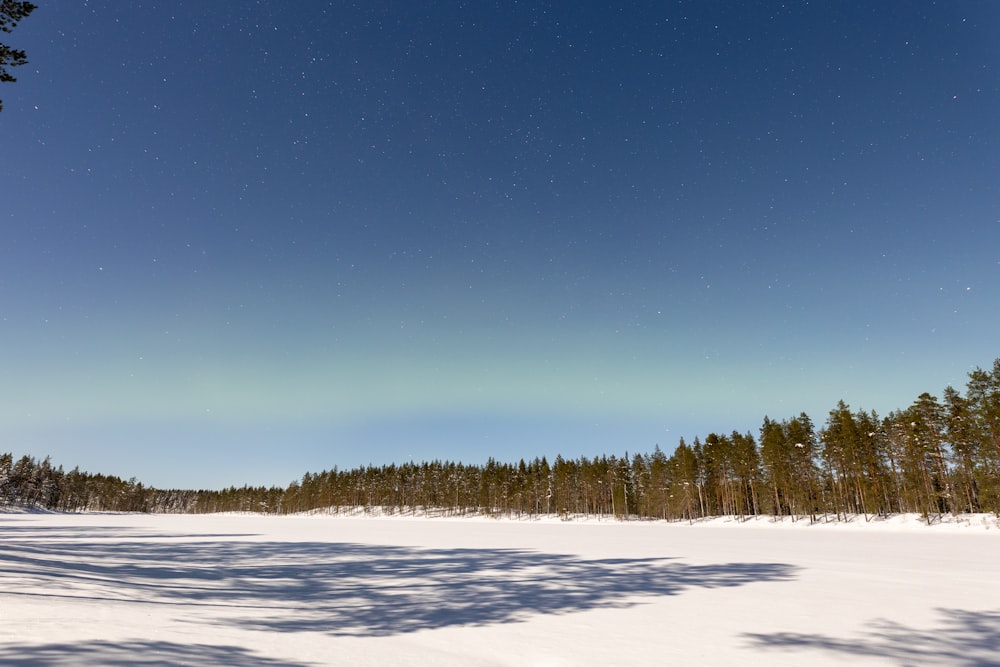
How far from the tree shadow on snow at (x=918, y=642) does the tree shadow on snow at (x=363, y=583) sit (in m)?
3.61

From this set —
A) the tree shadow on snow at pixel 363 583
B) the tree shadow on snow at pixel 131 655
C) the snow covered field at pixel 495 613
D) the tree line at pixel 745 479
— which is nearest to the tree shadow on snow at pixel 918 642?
the snow covered field at pixel 495 613

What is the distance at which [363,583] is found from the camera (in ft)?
42.8

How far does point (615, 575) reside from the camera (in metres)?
14.5

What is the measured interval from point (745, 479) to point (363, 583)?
2904 inches

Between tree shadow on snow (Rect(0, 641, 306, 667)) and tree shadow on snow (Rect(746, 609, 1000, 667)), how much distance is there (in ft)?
24.1

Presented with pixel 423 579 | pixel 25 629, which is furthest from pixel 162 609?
pixel 423 579

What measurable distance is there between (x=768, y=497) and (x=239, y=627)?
76939 mm

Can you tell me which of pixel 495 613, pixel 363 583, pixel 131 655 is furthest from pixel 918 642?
pixel 363 583

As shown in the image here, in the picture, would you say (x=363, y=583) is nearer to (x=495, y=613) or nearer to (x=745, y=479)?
(x=495, y=613)

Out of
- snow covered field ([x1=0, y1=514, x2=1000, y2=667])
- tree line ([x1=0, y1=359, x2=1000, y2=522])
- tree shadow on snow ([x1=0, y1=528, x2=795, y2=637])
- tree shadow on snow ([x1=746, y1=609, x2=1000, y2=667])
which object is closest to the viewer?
snow covered field ([x1=0, y1=514, x2=1000, y2=667])

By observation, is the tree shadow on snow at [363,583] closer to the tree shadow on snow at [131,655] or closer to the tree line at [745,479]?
the tree shadow on snow at [131,655]

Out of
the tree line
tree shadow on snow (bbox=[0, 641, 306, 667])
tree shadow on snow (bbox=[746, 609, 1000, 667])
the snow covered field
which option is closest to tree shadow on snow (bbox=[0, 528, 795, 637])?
the snow covered field

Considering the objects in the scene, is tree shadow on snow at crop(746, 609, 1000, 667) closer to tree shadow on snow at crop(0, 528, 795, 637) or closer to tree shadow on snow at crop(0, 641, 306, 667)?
tree shadow on snow at crop(0, 528, 795, 637)

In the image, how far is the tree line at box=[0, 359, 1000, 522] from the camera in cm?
4866
